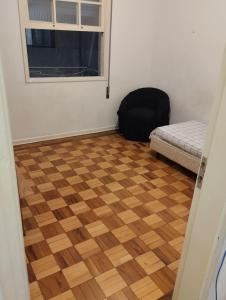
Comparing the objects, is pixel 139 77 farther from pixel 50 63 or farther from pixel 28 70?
pixel 28 70

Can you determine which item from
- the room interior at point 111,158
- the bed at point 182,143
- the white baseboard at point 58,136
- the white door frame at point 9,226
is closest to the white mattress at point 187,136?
the bed at point 182,143

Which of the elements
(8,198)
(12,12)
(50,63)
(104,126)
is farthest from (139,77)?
(8,198)

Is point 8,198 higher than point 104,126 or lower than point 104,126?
higher

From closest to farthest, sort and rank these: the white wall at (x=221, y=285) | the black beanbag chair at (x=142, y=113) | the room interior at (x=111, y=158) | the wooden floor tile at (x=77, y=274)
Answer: the white wall at (x=221, y=285) < the wooden floor tile at (x=77, y=274) < the room interior at (x=111, y=158) < the black beanbag chair at (x=142, y=113)

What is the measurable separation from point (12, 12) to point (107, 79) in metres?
1.51

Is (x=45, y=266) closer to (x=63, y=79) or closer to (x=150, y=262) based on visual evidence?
(x=150, y=262)

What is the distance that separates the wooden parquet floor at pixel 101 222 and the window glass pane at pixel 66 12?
1718 mm

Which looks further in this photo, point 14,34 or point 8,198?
point 14,34

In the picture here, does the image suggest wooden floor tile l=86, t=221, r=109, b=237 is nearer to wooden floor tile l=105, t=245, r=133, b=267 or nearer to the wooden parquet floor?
the wooden parquet floor

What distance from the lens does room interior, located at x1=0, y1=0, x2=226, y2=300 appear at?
5.48 ft

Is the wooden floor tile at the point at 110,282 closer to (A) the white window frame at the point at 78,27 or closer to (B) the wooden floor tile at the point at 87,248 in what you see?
(B) the wooden floor tile at the point at 87,248

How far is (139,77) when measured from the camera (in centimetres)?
406

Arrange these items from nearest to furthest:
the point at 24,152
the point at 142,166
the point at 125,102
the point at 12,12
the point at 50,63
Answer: the point at 12,12, the point at 142,166, the point at 24,152, the point at 50,63, the point at 125,102

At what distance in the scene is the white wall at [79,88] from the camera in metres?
3.06
